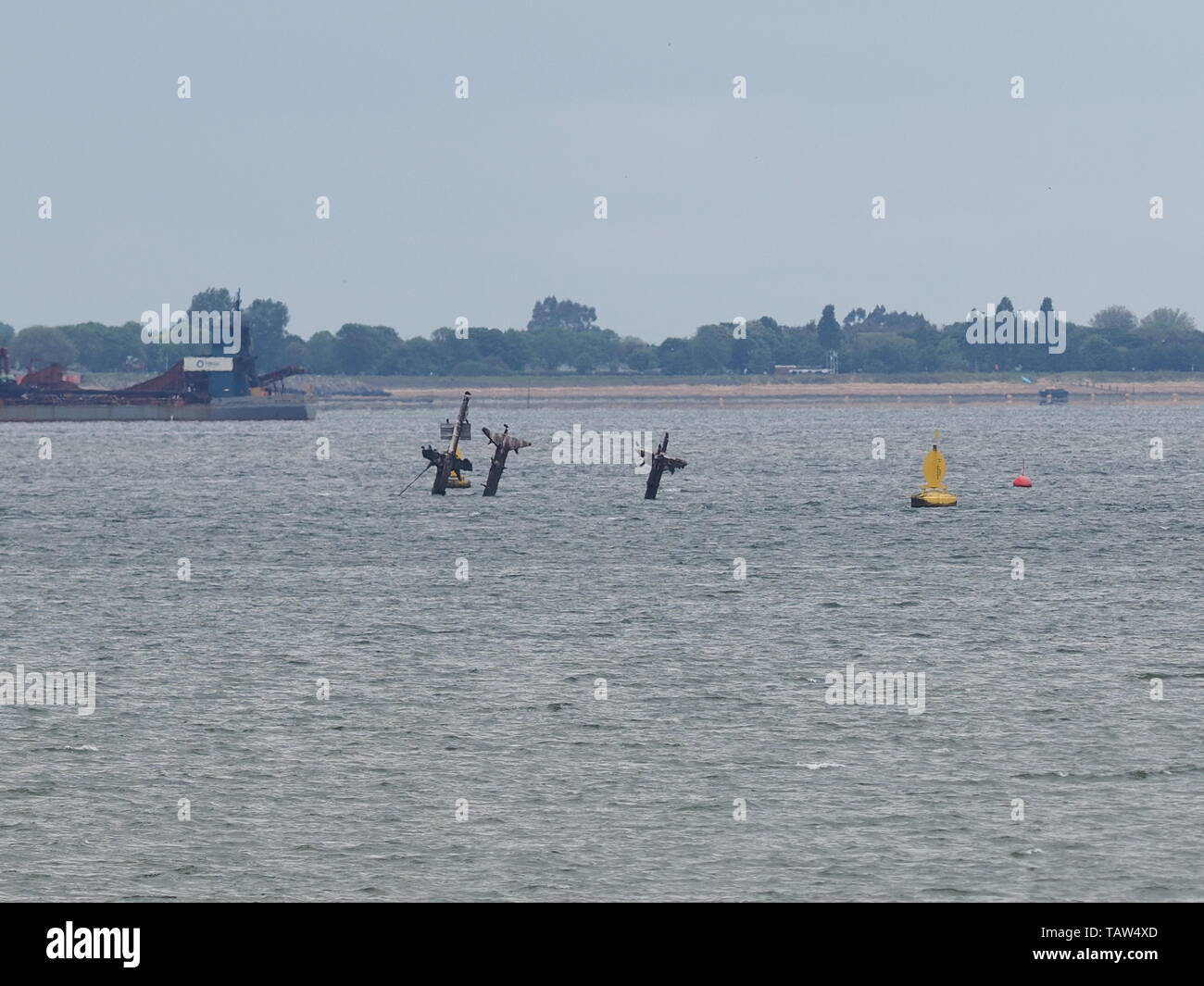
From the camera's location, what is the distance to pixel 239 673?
124ft

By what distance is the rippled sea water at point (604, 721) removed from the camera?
22625 mm

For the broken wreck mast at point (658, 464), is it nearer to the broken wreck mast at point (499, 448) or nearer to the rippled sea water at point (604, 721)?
the broken wreck mast at point (499, 448)

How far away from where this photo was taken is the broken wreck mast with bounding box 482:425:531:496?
86.3 meters

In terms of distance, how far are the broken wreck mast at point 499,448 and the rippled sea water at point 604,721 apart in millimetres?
11727

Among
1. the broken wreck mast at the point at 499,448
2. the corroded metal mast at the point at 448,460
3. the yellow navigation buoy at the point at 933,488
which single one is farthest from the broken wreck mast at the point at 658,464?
the yellow navigation buoy at the point at 933,488

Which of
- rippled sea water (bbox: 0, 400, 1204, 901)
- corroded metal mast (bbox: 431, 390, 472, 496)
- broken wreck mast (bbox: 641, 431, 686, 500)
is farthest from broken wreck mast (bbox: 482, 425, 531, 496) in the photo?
rippled sea water (bbox: 0, 400, 1204, 901)

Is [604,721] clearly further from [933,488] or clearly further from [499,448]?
[499,448]

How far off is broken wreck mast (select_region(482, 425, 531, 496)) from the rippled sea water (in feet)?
38.5

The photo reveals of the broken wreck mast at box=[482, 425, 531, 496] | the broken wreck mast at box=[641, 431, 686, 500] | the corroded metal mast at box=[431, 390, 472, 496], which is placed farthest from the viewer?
the corroded metal mast at box=[431, 390, 472, 496]

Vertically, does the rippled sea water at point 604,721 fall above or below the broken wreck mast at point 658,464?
below

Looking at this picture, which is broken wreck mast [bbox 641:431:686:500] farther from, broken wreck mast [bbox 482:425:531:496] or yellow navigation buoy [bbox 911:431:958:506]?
yellow navigation buoy [bbox 911:431:958:506]

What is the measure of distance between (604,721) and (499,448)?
201ft
